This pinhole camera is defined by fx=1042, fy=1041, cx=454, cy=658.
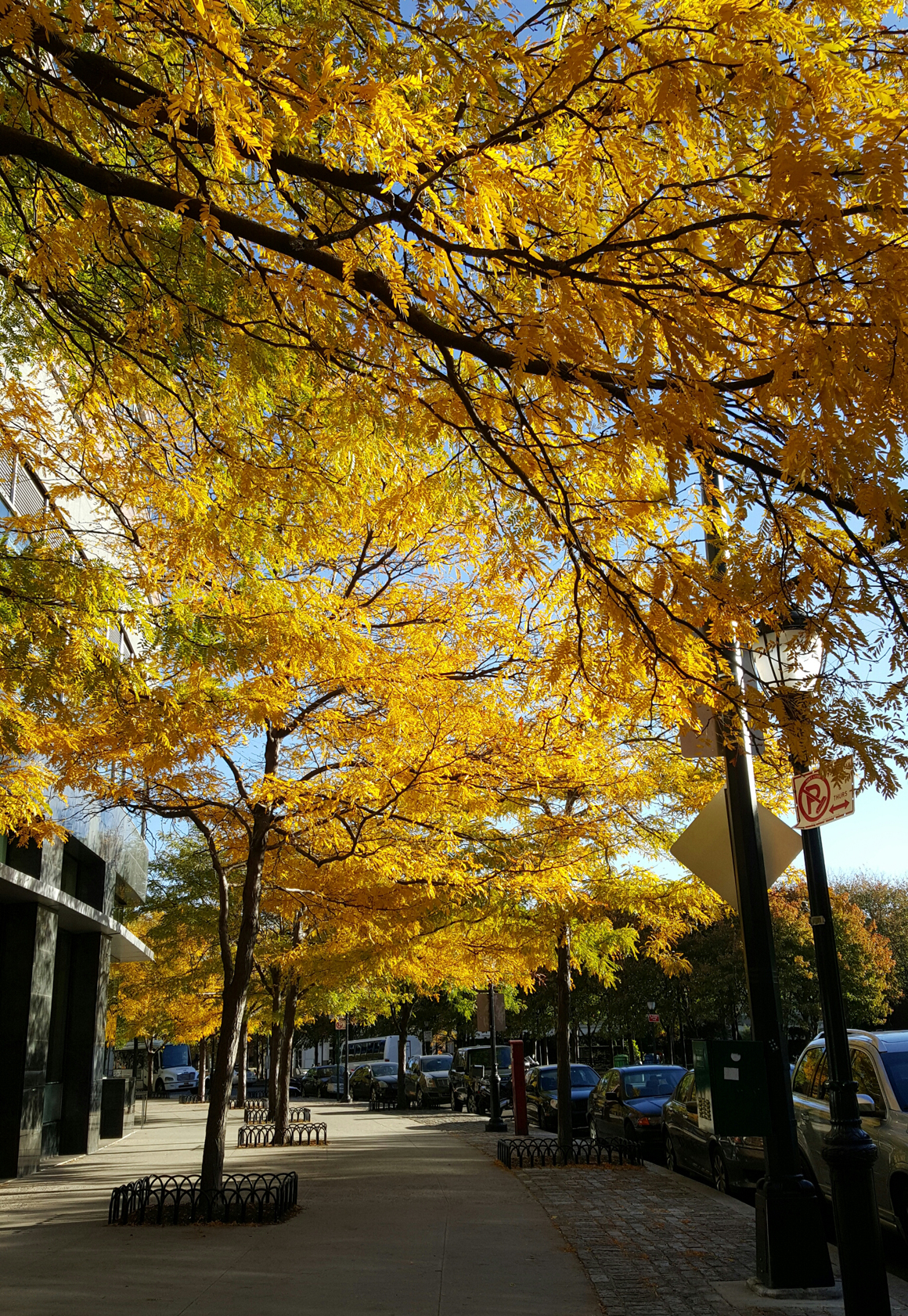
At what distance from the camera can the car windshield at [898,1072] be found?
351 inches

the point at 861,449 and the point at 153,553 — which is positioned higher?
the point at 153,553

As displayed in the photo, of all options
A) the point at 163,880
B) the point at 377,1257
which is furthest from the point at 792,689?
the point at 163,880

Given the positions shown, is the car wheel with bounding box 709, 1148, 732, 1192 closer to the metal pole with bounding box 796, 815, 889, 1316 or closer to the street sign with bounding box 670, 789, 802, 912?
the street sign with bounding box 670, 789, 802, 912

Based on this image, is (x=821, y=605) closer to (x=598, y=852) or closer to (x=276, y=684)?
(x=276, y=684)

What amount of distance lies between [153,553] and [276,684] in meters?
1.44

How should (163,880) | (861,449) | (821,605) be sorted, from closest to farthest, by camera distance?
(861,449) → (821,605) → (163,880)

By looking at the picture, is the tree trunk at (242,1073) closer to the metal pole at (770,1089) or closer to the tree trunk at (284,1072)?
the tree trunk at (284,1072)

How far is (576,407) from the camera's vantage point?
4.72 metres

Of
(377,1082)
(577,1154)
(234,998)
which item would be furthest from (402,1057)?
(234,998)

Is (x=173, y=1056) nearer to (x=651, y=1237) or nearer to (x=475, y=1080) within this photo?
(x=475, y=1080)

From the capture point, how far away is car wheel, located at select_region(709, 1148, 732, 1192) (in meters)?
12.3

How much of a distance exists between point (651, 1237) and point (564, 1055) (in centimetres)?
681

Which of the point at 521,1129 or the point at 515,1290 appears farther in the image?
the point at 521,1129

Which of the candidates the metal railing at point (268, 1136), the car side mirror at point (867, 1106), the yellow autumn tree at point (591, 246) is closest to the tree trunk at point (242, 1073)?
the metal railing at point (268, 1136)
